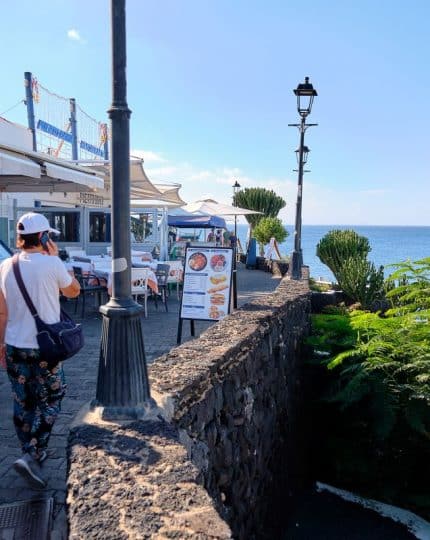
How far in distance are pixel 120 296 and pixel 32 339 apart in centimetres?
86

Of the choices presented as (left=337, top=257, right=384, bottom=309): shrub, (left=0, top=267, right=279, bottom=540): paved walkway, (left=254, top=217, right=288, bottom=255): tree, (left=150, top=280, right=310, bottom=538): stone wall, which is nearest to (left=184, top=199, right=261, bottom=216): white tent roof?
(left=254, top=217, right=288, bottom=255): tree

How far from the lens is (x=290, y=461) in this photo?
20.4 ft

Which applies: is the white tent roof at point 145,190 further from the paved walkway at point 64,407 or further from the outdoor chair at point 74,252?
the paved walkway at point 64,407

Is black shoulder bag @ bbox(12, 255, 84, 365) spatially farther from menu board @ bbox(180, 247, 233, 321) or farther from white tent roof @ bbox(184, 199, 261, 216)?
white tent roof @ bbox(184, 199, 261, 216)

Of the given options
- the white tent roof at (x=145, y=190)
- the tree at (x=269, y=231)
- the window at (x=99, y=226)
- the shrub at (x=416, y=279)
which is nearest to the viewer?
the shrub at (x=416, y=279)

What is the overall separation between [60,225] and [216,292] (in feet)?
27.5

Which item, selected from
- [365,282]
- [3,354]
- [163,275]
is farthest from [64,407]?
[365,282]

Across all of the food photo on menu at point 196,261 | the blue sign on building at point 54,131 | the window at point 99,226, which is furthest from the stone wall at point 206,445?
the blue sign on building at point 54,131

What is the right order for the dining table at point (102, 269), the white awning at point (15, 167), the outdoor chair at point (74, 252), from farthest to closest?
1. the outdoor chair at point (74, 252)
2. the dining table at point (102, 269)
3. the white awning at point (15, 167)

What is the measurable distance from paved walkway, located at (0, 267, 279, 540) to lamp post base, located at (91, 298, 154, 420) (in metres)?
0.71

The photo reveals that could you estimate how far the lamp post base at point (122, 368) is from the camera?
2.75m

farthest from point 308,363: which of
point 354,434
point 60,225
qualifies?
point 60,225

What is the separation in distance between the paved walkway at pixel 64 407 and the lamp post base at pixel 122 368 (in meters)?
0.71

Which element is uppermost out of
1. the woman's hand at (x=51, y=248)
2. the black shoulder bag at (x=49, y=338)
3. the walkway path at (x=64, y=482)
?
the woman's hand at (x=51, y=248)
